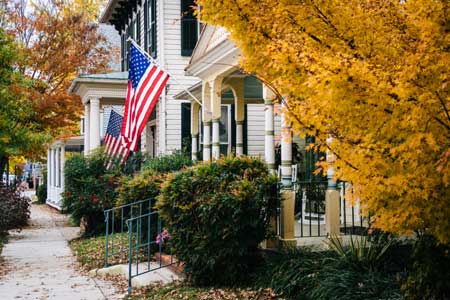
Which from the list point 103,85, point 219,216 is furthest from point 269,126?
point 103,85

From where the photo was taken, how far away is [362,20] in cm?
525

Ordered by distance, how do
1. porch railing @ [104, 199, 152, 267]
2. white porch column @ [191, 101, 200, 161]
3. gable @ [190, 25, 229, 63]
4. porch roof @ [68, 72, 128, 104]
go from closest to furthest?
1. porch railing @ [104, 199, 152, 267]
2. gable @ [190, 25, 229, 63]
3. white porch column @ [191, 101, 200, 161]
4. porch roof @ [68, 72, 128, 104]

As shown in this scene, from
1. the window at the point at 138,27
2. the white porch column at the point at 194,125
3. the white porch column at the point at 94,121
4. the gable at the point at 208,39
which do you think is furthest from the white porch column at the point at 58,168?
the gable at the point at 208,39

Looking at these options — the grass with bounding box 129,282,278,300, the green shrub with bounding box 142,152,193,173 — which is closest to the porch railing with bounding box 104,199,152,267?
the green shrub with bounding box 142,152,193,173

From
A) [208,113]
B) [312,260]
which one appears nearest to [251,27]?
[312,260]

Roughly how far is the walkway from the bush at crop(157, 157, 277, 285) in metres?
1.45

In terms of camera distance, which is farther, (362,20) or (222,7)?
(222,7)

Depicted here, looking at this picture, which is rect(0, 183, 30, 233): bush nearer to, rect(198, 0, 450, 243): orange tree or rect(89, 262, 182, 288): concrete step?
rect(89, 262, 182, 288): concrete step

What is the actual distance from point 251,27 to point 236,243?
3.39 metres

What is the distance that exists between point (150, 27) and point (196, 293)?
1339cm

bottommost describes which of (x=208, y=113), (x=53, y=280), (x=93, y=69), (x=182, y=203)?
(x=53, y=280)

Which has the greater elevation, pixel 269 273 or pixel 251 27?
pixel 251 27

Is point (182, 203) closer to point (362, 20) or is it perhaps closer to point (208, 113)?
point (362, 20)

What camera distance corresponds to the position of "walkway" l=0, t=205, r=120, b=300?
31.8 ft
